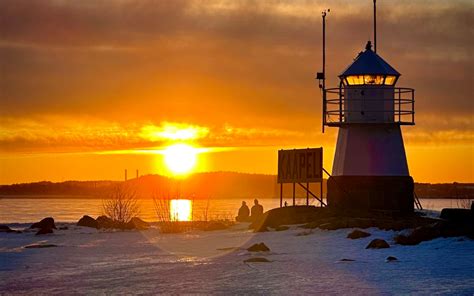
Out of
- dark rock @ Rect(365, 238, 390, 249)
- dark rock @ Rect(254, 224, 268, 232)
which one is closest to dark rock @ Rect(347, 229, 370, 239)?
dark rock @ Rect(365, 238, 390, 249)

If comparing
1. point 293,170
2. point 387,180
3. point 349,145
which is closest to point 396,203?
point 387,180

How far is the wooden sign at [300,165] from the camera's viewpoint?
127 ft

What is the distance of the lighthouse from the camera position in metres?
35.3

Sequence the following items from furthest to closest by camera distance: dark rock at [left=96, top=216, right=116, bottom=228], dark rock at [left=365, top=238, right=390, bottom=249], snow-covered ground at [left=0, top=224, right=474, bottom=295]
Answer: dark rock at [left=96, top=216, right=116, bottom=228] < dark rock at [left=365, top=238, right=390, bottom=249] < snow-covered ground at [left=0, top=224, right=474, bottom=295]

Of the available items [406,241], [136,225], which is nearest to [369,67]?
[406,241]

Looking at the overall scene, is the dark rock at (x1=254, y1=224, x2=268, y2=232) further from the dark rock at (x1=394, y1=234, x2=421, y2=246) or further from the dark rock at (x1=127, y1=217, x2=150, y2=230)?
the dark rock at (x1=394, y1=234, x2=421, y2=246)

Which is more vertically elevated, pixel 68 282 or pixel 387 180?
pixel 387 180

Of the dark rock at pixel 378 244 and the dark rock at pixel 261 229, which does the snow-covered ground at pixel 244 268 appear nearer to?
the dark rock at pixel 378 244

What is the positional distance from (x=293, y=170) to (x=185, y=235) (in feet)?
25.6

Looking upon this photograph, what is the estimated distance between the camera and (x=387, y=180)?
35250 mm

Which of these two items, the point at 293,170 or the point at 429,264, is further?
the point at 293,170

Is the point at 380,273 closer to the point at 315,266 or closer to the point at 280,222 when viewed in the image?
the point at 315,266

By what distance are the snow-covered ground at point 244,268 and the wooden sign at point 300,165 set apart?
25.4 feet

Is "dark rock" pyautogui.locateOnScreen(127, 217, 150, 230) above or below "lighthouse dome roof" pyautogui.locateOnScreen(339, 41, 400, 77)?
below
